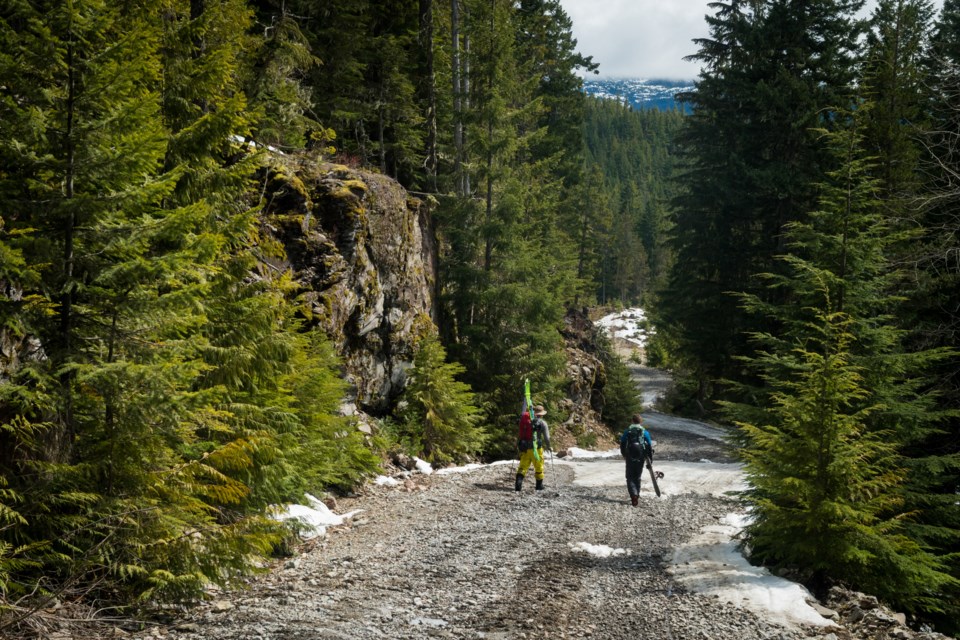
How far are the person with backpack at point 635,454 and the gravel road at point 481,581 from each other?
0.41 m

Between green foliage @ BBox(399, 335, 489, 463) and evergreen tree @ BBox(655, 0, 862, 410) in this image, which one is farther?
evergreen tree @ BBox(655, 0, 862, 410)

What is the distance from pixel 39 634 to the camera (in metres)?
4.67

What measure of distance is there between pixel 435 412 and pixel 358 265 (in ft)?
15.6

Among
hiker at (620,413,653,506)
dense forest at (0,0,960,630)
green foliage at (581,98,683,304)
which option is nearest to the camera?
dense forest at (0,0,960,630)

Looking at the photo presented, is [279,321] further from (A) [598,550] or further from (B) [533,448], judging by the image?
(B) [533,448]

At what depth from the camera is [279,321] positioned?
29.0 feet

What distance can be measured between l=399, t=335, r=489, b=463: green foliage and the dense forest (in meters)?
0.09

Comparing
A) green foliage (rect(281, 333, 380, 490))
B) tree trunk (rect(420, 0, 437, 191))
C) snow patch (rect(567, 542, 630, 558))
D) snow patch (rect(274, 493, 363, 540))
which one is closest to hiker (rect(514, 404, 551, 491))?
green foliage (rect(281, 333, 380, 490))

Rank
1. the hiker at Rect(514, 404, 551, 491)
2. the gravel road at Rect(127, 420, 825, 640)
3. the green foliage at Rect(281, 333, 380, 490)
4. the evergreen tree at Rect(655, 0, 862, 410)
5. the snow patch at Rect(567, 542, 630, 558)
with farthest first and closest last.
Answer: the evergreen tree at Rect(655, 0, 862, 410) → the hiker at Rect(514, 404, 551, 491) → the green foliage at Rect(281, 333, 380, 490) → the snow patch at Rect(567, 542, 630, 558) → the gravel road at Rect(127, 420, 825, 640)

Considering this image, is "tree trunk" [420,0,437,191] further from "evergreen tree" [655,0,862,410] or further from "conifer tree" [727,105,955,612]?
"conifer tree" [727,105,955,612]

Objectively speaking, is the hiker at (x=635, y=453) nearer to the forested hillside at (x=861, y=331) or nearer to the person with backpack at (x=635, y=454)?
the person with backpack at (x=635, y=454)

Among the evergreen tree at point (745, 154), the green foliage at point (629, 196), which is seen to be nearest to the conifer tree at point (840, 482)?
the evergreen tree at point (745, 154)

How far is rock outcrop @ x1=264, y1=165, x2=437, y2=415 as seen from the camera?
14.5m

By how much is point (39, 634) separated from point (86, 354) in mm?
2500
